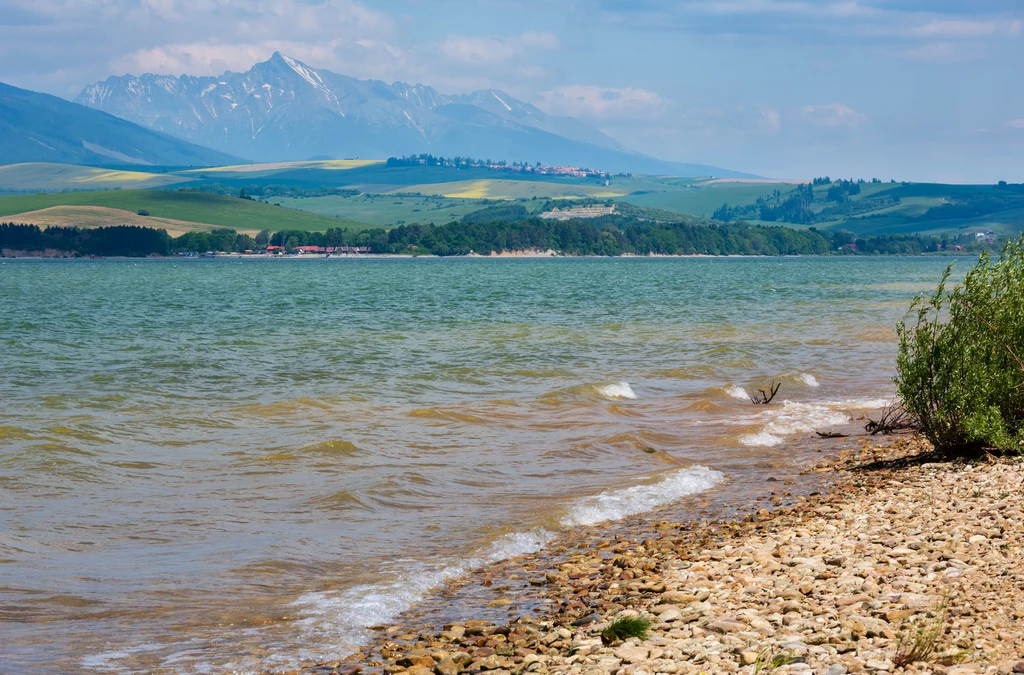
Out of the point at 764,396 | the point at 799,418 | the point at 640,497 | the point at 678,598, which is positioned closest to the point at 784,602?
the point at 678,598

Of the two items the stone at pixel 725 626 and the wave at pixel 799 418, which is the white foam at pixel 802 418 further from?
the stone at pixel 725 626

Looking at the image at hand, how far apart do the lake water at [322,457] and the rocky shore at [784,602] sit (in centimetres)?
162

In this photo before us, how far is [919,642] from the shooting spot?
7590 mm

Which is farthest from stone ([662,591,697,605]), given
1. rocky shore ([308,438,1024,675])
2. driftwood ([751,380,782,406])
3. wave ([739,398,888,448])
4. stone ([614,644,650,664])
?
driftwood ([751,380,782,406])

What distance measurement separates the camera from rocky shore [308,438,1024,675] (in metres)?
7.77

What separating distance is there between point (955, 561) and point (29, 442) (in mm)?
17778

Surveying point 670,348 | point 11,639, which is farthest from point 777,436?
point 670,348

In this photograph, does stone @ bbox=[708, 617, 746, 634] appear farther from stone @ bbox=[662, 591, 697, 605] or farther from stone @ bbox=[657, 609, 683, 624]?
stone @ bbox=[662, 591, 697, 605]

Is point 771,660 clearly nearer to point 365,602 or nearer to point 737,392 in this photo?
point 365,602

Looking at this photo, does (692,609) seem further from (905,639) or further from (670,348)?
(670,348)

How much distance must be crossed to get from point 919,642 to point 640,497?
834 cm

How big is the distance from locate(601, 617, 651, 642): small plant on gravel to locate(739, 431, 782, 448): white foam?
12.2 meters

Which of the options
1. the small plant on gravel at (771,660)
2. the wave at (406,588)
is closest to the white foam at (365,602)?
the wave at (406,588)

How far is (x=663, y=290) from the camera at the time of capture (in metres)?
95.2
